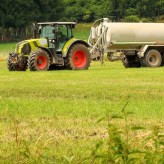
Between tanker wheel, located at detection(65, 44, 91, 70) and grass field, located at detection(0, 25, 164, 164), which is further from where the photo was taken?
tanker wheel, located at detection(65, 44, 91, 70)

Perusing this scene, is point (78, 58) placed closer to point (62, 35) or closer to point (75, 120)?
point (62, 35)

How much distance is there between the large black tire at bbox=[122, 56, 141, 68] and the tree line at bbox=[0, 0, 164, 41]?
5583cm

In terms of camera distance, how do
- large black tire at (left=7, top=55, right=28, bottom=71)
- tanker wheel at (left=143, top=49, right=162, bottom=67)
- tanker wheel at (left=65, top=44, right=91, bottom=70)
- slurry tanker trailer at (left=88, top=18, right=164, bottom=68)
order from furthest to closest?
slurry tanker trailer at (left=88, top=18, right=164, bottom=68), tanker wheel at (left=143, top=49, right=162, bottom=67), large black tire at (left=7, top=55, right=28, bottom=71), tanker wheel at (left=65, top=44, right=91, bottom=70)

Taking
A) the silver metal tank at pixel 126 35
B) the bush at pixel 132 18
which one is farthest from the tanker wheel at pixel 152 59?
the bush at pixel 132 18

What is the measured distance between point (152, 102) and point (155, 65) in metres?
21.0

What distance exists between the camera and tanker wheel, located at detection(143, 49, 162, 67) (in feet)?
111

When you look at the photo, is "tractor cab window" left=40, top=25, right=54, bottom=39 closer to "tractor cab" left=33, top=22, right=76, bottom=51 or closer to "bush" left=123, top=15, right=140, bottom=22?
"tractor cab" left=33, top=22, right=76, bottom=51

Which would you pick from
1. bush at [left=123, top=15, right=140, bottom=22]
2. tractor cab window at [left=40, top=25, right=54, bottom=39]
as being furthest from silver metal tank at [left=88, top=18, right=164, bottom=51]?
bush at [left=123, top=15, right=140, bottom=22]

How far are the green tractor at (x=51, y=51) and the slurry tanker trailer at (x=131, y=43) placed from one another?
5.00m

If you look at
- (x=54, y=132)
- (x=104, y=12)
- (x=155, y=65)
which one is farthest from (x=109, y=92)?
(x=104, y=12)

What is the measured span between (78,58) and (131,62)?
651 centimetres

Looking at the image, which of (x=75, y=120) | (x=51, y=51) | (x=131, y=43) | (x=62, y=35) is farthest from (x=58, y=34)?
(x=75, y=120)

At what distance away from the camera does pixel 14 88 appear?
17.0 meters

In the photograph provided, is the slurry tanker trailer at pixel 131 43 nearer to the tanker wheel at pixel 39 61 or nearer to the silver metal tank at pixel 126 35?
the silver metal tank at pixel 126 35
